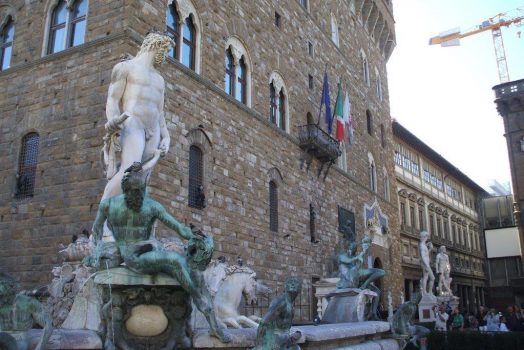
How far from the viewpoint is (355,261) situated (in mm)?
8492

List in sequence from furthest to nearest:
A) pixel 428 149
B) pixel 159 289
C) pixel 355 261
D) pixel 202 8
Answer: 1. pixel 428 149
2. pixel 202 8
3. pixel 355 261
4. pixel 159 289

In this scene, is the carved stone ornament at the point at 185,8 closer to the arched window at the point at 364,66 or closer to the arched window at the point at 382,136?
the arched window at the point at 364,66

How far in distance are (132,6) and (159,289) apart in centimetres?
906

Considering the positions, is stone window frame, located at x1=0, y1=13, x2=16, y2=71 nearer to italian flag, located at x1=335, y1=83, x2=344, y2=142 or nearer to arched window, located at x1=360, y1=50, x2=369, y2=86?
italian flag, located at x1=335, y1=83, x2=344, y2=142

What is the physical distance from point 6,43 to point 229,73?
18.6 feet

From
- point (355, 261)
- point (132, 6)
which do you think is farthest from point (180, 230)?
point (132, 6)

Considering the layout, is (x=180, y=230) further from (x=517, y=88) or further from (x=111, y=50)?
(x=517, y=88)

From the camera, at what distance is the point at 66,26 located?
1220 centimetres

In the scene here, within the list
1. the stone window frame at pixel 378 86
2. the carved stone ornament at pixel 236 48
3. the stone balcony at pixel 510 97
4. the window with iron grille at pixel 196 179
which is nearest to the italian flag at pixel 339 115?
the carved stone ornament at pixel 236 48

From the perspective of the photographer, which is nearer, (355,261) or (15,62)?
(355,261)

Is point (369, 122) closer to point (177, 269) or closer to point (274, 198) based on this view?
point (274, 198)

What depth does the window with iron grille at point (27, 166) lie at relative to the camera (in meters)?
11.5

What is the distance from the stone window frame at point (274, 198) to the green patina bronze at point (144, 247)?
1175 cm

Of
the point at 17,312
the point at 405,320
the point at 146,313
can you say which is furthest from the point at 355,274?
the point at 17,312
